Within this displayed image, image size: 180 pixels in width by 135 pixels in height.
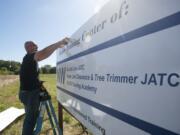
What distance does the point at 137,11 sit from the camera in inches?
60.2

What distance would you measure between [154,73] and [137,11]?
44 centimetres

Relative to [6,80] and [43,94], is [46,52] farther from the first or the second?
[6,80]

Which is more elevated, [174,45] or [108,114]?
[174,45]

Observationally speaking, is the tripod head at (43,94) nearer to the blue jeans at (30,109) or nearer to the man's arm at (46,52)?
the blue jeans at (30,109)

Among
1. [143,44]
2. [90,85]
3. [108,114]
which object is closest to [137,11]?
[143,44]

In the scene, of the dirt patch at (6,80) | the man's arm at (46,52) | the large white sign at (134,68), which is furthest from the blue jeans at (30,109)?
the dirt patch at (6,80)

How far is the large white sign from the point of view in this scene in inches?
46.9

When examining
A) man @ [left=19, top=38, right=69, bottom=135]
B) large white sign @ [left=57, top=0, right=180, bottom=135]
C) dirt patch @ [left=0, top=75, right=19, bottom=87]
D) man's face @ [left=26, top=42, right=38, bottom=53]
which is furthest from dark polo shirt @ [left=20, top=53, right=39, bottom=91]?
dirt patch @ [left=0, top=75, right=19, bottom=87]

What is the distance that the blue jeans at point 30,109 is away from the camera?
3.81 metres

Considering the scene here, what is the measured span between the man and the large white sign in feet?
4.94

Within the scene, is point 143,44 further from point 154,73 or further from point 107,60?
point 107,60

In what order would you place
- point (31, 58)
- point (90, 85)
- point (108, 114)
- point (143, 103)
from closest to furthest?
point (143, 103) → point (108, 114) → point (90, 85) → point (31, 58)

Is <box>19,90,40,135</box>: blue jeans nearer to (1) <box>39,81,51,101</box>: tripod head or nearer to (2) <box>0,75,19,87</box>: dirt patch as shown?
(1) <box>39,81,51,101</box>: tripod head

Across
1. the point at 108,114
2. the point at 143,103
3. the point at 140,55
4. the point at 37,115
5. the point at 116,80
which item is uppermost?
the point at 140,55
